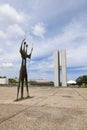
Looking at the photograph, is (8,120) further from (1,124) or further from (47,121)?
(47,121)

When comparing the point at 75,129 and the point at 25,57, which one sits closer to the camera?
the point at 75,129

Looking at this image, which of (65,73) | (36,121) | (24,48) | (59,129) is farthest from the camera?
(65,73)

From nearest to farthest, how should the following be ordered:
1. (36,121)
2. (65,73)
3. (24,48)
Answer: (36,121) < (24,48) < (65,73)

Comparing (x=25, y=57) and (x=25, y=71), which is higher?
(x=25, y=57)

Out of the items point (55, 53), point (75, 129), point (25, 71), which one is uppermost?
point (55, 53)

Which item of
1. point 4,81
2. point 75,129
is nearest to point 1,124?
point 75,129

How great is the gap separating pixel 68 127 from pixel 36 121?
0.81 metres

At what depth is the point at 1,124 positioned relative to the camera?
4.44 meters

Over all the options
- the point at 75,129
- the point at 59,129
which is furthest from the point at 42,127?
the point at 75,129

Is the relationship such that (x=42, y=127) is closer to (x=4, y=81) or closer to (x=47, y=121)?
(x=47, y=121)

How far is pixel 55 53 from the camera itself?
193 feet

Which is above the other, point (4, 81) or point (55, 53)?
point (55, 53)

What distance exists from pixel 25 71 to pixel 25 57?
2.44 ft

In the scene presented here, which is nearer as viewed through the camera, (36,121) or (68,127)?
(68,127)
